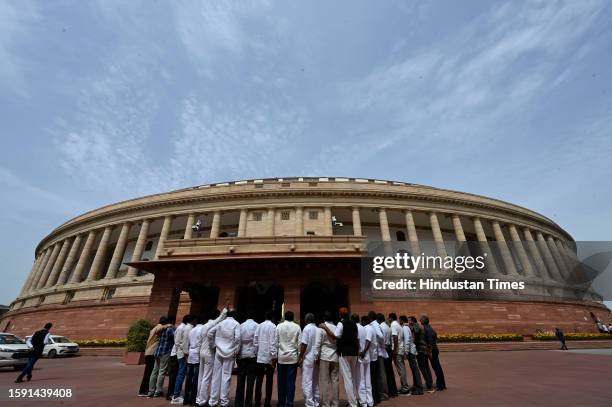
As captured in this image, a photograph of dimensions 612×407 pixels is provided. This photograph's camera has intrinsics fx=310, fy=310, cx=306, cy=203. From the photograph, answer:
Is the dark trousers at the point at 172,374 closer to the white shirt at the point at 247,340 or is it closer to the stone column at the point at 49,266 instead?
the white shirt at the point at 247,340

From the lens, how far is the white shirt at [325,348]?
6375mm

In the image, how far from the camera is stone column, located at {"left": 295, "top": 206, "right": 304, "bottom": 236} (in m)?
32.2

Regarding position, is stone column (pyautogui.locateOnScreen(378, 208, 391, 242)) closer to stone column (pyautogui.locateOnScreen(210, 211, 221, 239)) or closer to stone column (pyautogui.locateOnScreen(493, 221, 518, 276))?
stone column (pyautogui.locateOnScreen(493, 221, 518, 276))

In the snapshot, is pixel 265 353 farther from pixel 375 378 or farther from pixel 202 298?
pixel 202 298

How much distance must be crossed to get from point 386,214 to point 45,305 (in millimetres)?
40271

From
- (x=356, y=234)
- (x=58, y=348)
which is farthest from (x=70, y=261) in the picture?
(x=356, y=234)

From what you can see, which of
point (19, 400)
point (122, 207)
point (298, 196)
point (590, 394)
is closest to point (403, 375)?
point (590, 394)

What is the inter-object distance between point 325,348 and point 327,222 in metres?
26.3

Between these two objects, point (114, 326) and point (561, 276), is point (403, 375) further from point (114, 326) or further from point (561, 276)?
point (561, 276)

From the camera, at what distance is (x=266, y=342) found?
6.40 meters

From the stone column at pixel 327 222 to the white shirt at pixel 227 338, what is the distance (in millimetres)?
25811

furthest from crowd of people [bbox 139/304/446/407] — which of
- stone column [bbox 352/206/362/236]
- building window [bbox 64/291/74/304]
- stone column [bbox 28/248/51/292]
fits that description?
stone column [bbox 28/248/51/292]

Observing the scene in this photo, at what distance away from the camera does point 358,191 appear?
112 ft
